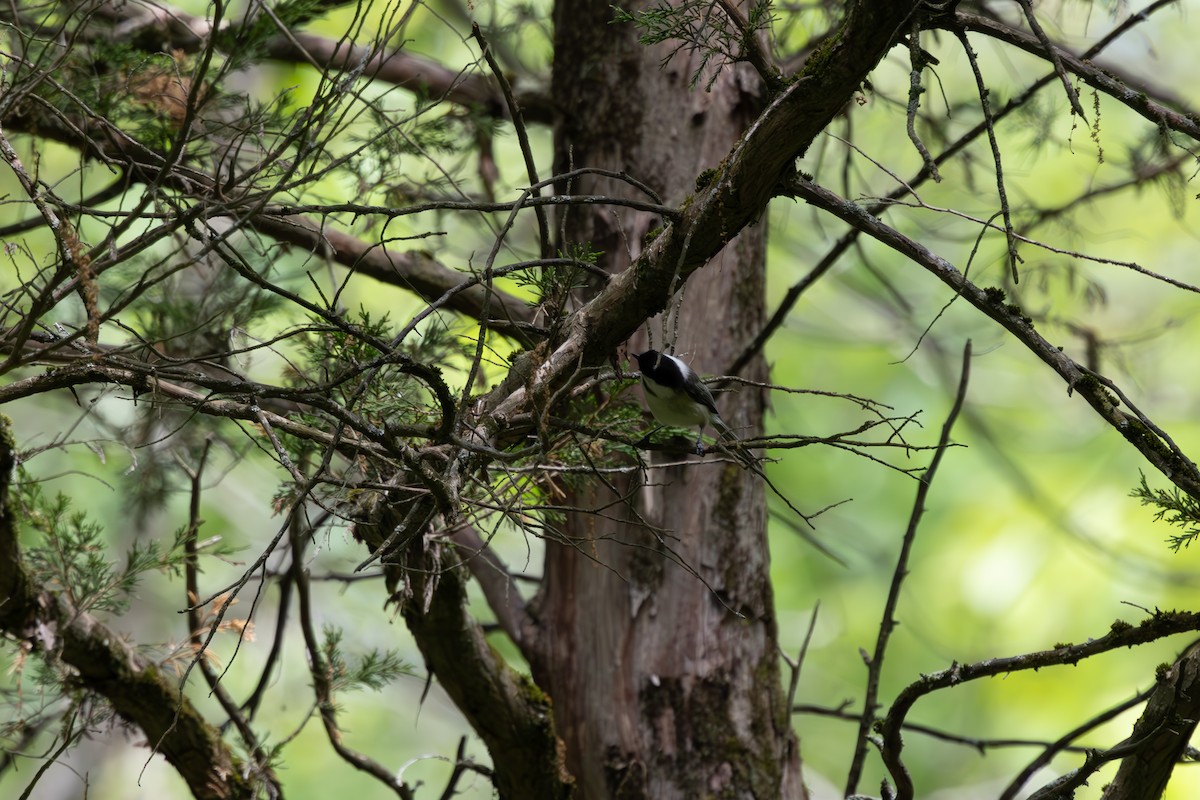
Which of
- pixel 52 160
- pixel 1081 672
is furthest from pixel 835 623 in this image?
pixel 52 160

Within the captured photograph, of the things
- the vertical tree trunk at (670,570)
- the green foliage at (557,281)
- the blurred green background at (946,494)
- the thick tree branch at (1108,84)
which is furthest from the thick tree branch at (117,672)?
the blurred green background at (946,494)

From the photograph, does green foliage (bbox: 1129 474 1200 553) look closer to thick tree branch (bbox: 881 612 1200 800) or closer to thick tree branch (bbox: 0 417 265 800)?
thick tree branch (bbox: 881 612 1200 800)

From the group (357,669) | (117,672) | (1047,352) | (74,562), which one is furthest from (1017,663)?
(74,562)

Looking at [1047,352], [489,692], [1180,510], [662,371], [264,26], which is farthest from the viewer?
[264,26]

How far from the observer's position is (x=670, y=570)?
111 inches

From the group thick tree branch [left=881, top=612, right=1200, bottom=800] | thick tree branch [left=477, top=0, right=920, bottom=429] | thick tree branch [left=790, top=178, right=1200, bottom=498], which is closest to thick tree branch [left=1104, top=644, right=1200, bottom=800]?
thick tree branch [left=881, top=612, right=1200, bottom=800]

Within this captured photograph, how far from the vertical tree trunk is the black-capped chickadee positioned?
0.27m

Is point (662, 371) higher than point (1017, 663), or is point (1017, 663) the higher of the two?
point (662, 371)

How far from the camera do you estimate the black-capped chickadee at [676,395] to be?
222cm

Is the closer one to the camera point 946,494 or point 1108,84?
point 1108,84

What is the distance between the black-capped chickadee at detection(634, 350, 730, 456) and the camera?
2217 mm

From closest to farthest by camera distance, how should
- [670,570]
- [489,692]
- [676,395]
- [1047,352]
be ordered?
[1047,352] → [676,395] → [489,692] → [670,570]

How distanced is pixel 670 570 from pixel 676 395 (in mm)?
700

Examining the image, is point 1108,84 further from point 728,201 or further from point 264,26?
point 264,26
